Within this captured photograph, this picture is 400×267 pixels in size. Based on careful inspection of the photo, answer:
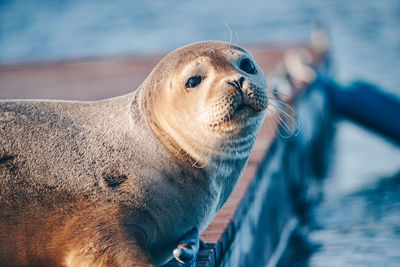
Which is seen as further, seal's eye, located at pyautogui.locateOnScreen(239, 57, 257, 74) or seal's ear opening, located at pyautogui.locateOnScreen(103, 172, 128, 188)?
seal's eye, located at pyautogui.locateOnScreen(239, 57, 257, 74)

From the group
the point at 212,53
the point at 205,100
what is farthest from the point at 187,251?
the point at 212,53

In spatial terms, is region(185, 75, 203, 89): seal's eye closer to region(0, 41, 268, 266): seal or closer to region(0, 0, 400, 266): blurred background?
region(0, 41, 268, 266): seal

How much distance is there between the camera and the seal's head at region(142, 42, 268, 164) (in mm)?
3045

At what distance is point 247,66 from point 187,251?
0.95 meters

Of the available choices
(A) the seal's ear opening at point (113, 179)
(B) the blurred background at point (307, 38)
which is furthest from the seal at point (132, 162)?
(B) the blurred background at point (307, 38)

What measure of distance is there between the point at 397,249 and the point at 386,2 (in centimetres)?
1657

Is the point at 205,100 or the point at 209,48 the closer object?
the point at 205,100

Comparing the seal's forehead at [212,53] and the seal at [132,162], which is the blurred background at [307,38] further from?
the seal at [132,162]

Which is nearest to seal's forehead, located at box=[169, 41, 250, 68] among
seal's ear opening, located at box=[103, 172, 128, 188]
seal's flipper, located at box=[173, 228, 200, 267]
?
seal's ear opening, located at box=[103, 172, 128, 188]

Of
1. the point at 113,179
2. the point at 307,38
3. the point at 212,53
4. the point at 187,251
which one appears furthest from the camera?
the point at 307,38

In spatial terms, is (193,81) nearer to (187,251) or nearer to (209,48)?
(209,48)

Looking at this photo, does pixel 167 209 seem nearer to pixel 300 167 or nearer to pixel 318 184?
pixel 300 167

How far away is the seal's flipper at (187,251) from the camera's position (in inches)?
116

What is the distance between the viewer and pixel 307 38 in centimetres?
1611
